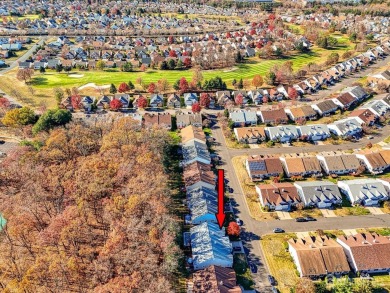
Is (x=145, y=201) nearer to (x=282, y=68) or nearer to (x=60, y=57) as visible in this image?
(x=282, y=68)

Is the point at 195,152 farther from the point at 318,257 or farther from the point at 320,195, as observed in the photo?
the point at 318,257

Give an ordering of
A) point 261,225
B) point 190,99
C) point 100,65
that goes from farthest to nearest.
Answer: point 100,65 → point 190,99 → point 261,225

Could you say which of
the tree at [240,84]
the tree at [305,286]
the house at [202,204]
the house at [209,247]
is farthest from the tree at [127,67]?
the tree at [305,286]

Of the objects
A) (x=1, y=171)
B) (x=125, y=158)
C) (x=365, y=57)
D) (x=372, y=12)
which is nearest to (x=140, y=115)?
(x=125, y=158)

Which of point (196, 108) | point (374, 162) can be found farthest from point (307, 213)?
point (196, 108)

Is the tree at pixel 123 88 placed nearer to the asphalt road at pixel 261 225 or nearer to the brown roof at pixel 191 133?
the brown roof at pixel 191 133

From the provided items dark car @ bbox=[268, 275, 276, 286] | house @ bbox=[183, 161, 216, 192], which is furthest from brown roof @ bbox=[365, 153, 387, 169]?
dark car @ bbox=[268, 275, 276, 286]

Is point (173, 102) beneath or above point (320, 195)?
above
